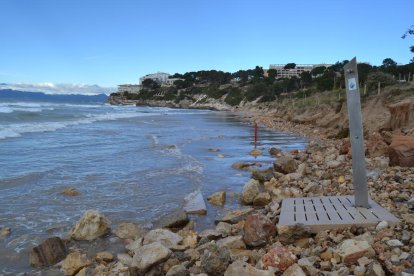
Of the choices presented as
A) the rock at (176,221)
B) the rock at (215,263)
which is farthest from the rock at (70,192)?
the rock at (215,263)

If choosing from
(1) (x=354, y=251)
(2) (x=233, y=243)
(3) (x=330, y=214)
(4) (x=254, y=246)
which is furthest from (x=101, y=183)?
(1) (x=354, y=251)

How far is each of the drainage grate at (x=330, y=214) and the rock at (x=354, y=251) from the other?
2.56ft

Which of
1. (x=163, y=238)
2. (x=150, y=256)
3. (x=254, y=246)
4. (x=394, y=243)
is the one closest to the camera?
(x=394, y=243)

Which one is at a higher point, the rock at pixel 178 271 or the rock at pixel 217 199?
the rock at pixel 178 271

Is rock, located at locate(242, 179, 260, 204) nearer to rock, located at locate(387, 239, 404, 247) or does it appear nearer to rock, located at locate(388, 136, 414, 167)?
rock, located at locate(388, 136, 414, 167)

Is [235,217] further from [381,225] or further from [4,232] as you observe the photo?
[4,232]

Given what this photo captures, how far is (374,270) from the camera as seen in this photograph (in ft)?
12.5

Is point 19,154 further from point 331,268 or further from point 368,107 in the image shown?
point 368,107

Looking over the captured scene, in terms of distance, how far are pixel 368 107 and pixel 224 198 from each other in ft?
45.5

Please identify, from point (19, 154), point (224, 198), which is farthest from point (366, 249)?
point (19, 154)

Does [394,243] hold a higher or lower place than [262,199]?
higher

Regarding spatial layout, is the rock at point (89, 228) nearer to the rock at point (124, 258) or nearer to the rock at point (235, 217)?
the rock at point (124, 258)

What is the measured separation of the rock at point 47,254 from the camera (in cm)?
571

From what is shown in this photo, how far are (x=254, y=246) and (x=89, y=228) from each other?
9.65 feet
